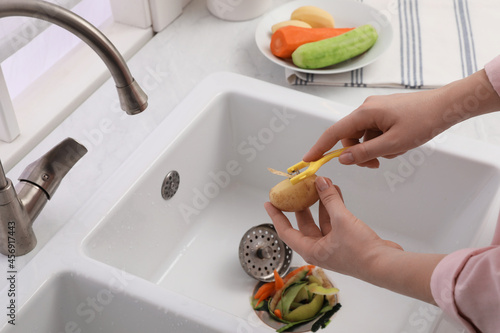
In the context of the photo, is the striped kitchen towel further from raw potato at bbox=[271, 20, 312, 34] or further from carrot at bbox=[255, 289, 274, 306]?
carrot at bbox=[255, 289, 274, 306]

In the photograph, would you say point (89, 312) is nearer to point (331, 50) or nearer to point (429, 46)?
point (331, 50)

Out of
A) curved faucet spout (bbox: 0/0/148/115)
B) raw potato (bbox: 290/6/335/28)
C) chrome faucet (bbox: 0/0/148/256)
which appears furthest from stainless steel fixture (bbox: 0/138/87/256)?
raw potato (bbox: 290/6/335/28)

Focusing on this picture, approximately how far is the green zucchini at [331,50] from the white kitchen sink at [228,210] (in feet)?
0.24

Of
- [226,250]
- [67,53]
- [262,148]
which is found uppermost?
[67,53]

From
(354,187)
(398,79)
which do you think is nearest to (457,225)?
(354,187)

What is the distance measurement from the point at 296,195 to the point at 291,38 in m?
0.42

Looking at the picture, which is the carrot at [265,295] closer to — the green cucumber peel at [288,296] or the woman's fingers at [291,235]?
the green cucumber peel at [288,296]

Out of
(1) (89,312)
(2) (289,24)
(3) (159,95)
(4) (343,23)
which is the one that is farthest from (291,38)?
(1) (89,312)

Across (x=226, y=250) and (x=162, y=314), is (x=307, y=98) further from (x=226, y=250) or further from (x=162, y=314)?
(x=162, y=314)

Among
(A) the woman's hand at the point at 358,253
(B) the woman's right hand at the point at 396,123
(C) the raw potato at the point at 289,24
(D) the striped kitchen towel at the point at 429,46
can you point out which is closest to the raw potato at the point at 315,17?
(C) the raw potato at the point at 289,24

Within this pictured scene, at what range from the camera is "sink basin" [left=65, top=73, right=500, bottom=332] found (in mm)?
919

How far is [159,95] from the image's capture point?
108 centimetres

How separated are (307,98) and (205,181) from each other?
235 mm

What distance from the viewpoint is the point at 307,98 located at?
1063 millimetres
